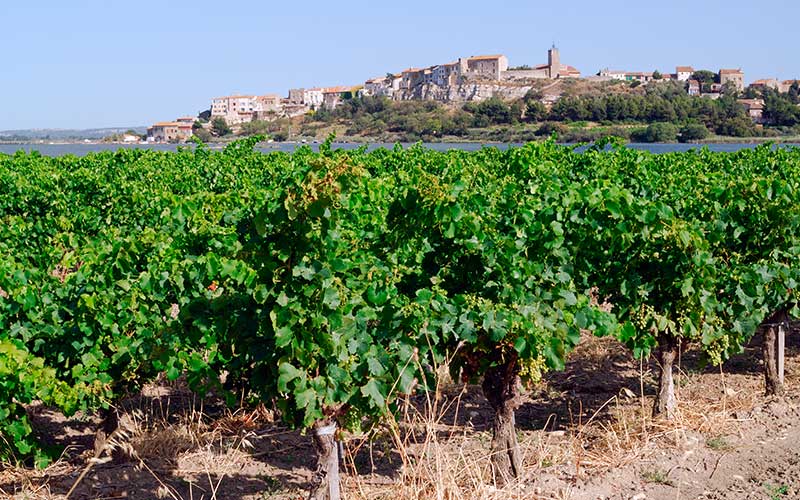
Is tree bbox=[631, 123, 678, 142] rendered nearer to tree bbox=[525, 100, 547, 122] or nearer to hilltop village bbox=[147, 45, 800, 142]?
tree bbox=[525, 100, 547, 122]

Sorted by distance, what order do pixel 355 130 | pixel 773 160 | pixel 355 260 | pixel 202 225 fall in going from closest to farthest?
1. pixel 355 260
2. pixel 202 225
3. pixel 773 160
4. pixel 355 130

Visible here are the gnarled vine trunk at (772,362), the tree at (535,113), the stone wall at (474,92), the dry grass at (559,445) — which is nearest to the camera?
the dry grass at (559,445)

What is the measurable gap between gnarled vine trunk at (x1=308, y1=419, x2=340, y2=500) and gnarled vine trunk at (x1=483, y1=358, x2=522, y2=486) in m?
1.34

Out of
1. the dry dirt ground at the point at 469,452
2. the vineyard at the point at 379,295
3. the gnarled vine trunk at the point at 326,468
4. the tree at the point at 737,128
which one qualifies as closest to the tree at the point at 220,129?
the tree at the point at 737,128

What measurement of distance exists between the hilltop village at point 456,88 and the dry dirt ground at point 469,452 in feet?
358

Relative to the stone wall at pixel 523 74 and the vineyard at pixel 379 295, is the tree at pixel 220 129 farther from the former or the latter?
the vineyard at pixel 379 295

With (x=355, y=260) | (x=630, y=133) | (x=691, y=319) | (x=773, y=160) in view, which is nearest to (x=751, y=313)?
(x=691, y=319)

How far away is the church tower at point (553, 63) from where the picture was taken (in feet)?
506

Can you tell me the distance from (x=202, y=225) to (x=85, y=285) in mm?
934

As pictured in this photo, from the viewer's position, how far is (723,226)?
709cm

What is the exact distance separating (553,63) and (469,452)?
508 feet

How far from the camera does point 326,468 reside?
4.85 metres

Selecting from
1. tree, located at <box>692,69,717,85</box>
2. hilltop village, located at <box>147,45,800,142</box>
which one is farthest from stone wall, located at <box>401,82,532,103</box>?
tree, located at <box>692,69,717,85</box>

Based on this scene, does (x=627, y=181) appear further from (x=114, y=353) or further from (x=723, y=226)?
(x=114, y=353)
